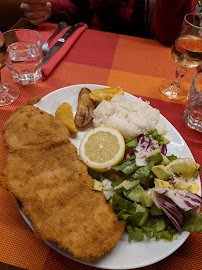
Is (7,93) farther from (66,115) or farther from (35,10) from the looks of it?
(35,10)

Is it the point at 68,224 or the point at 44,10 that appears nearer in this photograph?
the point at 68,224

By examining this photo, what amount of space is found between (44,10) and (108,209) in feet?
8.40

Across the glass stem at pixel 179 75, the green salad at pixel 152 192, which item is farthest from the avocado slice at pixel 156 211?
the glass stem at pixel 179 75

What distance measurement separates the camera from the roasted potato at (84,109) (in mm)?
1869

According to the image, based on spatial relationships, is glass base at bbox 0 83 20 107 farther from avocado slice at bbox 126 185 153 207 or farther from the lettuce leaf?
the lettuce leaf

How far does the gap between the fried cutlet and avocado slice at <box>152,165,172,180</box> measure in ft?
1.19

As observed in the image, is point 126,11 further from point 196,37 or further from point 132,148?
point 132,148

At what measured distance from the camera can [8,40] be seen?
7.22 ft

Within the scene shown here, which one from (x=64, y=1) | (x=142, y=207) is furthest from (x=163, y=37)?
(x=142, y=207)

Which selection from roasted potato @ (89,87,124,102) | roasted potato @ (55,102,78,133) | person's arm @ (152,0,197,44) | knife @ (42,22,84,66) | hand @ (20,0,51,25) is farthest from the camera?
hand @ (20,0,51,25)

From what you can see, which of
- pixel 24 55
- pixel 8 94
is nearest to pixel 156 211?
pixel 8 94

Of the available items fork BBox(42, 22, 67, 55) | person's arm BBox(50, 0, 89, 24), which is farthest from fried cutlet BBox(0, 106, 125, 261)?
person's arm BBox(50, 0, 89, 24)

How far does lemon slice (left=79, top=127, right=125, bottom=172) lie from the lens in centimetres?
155

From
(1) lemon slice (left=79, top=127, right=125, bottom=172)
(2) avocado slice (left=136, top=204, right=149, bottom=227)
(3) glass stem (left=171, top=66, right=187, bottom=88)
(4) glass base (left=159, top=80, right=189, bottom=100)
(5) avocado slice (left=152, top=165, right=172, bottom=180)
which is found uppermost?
(3) glass stem (left=171, top=66, right=187, bottom=88)
